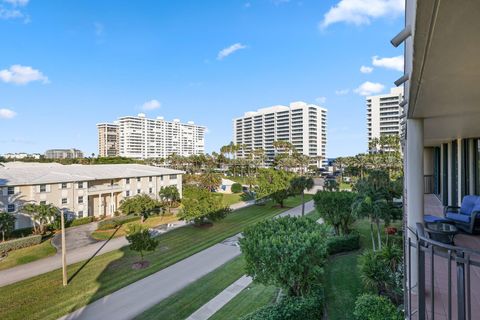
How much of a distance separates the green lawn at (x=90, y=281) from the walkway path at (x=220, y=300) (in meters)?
5.26

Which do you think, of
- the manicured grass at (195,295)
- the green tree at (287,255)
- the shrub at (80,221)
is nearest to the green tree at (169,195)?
the shrub at (80,221)

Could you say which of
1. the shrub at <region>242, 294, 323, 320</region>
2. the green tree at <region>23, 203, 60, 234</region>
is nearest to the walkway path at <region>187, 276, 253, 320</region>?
the shrub at <region>242, 294, 323, 320</region>

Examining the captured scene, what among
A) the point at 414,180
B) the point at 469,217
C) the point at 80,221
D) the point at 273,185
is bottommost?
the point at 80,221

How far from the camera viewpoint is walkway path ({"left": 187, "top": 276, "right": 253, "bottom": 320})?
11.6 m

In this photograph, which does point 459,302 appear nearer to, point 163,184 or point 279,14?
point 279,14

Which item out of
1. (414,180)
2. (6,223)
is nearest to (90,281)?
(6,223)

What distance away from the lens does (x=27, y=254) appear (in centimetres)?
2014

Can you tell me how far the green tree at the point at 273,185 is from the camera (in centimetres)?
3478

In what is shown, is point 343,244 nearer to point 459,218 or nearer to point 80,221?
point 459,218

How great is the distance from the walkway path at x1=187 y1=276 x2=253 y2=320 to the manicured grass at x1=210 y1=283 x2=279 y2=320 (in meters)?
0.23

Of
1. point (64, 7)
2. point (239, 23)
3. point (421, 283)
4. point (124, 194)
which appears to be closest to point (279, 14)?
point (239, 23)

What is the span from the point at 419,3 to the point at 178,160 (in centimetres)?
8498

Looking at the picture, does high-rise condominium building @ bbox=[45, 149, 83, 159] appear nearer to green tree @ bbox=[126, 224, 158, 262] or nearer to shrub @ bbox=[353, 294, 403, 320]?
green tree @ bbox=[126, 224, 158, 262]

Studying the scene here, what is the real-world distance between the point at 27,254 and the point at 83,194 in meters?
11.1
